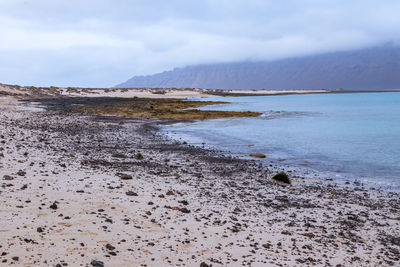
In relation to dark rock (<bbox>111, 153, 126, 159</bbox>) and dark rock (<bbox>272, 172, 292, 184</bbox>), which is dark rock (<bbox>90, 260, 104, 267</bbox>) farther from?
dark rock (<bbox>111, 153, 126, 159</bbox>)

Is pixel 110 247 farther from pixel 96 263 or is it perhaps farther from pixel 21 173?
pixel 21 173

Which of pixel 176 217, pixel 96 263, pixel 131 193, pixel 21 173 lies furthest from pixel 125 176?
pixel 96 263

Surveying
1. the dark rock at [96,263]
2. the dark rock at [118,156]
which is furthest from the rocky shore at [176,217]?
the dark rock at [118,156]

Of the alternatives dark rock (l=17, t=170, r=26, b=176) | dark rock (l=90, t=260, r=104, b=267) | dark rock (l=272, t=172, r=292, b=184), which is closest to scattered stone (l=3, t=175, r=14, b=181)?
dark rock (l=17, t=170, r=26, b=176)

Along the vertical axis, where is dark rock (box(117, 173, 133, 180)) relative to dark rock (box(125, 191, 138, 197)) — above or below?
above

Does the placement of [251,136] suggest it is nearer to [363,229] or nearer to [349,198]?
[349,198]

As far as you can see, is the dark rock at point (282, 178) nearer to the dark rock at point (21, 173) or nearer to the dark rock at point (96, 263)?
the dark rock at point (21, 173)

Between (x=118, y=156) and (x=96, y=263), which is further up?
(x=118, y=156)

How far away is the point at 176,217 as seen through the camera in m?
7.70

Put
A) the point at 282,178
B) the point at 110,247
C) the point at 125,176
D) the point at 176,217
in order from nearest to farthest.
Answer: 1. the point at 110,247
2. the point at 176,217
3. the point at 125,176
4. the point at 282,178

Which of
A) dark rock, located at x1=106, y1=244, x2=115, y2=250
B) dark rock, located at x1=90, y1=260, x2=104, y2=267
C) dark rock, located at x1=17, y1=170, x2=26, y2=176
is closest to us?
dark rock, located at x1=90, y1=260, x2=104, y2=267

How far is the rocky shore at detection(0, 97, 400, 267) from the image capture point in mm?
5812

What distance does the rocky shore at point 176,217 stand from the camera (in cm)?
581

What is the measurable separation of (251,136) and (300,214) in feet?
61.3
